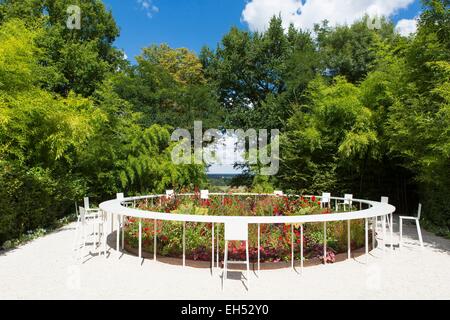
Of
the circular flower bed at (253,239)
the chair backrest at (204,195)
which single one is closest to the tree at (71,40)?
the chair backrest at (204,195)

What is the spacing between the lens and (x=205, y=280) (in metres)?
4.55

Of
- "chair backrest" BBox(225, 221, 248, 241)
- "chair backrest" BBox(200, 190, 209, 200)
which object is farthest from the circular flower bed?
"chair backrest" BBox(200, 190, 209, 200)

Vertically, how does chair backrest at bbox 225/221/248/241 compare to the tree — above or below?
below

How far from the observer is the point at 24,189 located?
24.2 ft

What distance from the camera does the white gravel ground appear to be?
157 inches

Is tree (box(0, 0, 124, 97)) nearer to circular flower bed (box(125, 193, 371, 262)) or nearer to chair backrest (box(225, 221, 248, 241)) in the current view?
circular flower bed (box(125, 193, 371, 262))

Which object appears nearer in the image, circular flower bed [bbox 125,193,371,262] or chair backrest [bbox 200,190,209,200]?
circular flower bed [bbox 125,193,371,262]

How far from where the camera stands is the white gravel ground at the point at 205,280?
3977 millimetres

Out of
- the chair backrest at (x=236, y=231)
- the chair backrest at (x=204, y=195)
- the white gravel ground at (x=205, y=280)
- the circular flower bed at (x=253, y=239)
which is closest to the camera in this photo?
the white gravel ground at (x=205, y=280)

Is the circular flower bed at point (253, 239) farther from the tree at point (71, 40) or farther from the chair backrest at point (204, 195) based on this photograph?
the tree at point (71, 40)

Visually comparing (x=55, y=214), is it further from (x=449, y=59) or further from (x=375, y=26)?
(x=375, y=26)

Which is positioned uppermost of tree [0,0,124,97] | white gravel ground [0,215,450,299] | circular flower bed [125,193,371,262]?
tree [0,0,124,97]

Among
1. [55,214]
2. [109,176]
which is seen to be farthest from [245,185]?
[55,214]

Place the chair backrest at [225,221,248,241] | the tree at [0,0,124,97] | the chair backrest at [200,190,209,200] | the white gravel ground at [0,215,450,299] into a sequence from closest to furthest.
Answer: the white gravel ground at [0,215,450,299]
the chair backrest at [225,221,248,241]
the chair backrest at [200,190,209,200]
the tree at [0,0,124,97]
